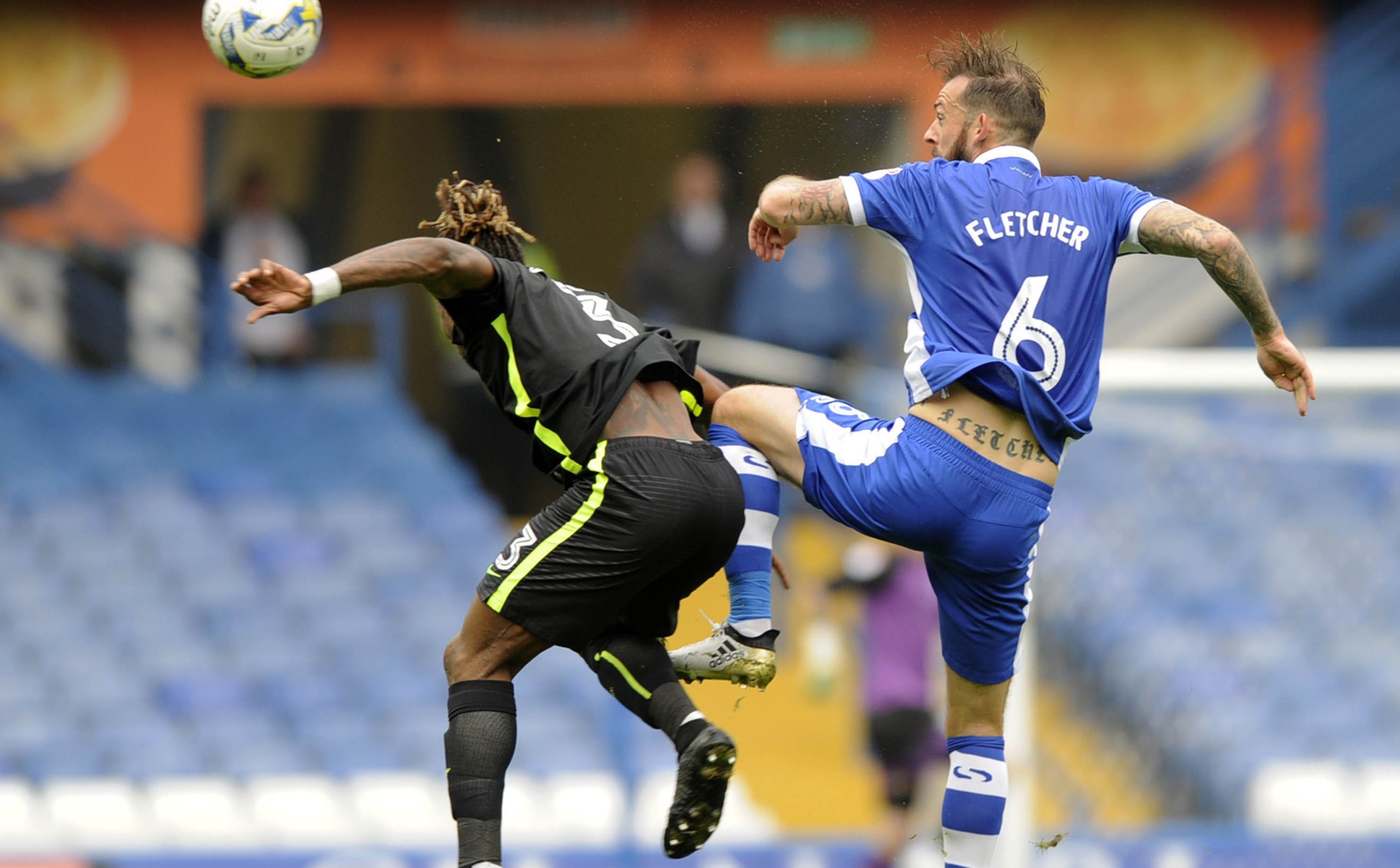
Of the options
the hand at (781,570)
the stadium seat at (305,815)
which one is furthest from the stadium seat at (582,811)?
the hand at (781,570)

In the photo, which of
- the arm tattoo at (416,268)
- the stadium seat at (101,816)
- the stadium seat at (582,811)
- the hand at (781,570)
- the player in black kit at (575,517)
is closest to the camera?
the arm tattoo at (416,268)

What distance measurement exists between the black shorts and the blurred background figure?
4.49 meters

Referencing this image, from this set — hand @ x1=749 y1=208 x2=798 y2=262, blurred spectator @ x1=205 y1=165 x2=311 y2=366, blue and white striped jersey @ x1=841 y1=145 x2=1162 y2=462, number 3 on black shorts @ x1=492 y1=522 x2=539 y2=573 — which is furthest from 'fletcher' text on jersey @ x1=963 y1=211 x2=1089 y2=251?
blurred spectator @ x1=205 y1=165 x2=311 y2=366

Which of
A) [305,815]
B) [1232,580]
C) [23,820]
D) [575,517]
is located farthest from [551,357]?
[1232,580]

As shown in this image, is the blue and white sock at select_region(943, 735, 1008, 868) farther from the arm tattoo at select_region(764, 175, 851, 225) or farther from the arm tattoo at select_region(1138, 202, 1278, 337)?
the arm tattoo at select_region(764, 175, 851, 225)

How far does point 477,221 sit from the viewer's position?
499 cm

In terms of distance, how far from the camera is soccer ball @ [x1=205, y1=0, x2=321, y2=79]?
4.86m

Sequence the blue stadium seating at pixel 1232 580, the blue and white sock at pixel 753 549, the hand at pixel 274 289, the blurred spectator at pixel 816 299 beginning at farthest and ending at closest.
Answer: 1. the blue stadium seating at pixel 1232 580
2. the blurred spectator at pixel 816 299
3. the blue and white sock at pixel 753 549
4. the hand at pixel 274 289

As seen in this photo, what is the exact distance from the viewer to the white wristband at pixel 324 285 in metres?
4.21

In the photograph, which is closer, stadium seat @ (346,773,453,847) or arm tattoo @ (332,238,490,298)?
arm tattoo @ (332,238,490,298)

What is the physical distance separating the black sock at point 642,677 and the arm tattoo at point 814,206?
125 centimetres

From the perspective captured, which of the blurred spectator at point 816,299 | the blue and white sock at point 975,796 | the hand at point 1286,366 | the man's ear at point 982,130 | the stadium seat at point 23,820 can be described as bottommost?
the stadium seat at point 23,820

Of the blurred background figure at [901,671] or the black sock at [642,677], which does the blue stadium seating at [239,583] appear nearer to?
the blurred background figure at [901,671]

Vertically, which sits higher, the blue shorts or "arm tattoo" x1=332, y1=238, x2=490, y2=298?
"arm tattoo" x1=332, y1=238, x2=490, y2=298
